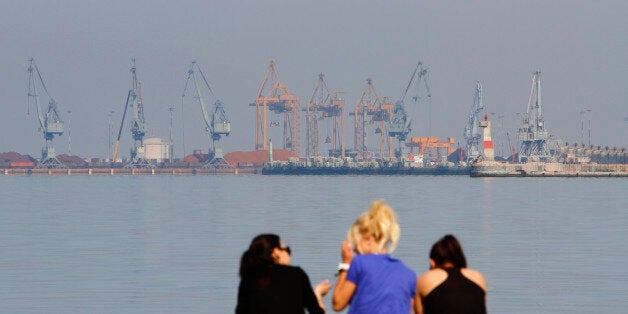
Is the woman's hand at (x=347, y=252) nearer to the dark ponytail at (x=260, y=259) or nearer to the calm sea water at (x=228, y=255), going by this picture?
the dark ponytail at (x=260, y=259)

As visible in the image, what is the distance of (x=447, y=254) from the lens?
813cm

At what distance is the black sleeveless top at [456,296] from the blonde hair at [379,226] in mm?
408

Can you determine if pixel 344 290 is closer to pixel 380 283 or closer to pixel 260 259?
pixel 380 283

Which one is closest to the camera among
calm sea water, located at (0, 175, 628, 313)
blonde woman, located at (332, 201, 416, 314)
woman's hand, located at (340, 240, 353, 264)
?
blonde woman, located at (332, 201, 416, 314)

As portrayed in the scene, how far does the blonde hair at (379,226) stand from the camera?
787 cm

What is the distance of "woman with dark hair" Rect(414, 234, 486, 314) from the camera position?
26.6 ft

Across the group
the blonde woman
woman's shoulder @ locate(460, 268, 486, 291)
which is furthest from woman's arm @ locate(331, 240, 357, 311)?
woman's shoulder @ locate(460, 268, 486, 291)

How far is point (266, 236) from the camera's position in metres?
8.11

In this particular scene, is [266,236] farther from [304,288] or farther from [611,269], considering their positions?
[611,269]

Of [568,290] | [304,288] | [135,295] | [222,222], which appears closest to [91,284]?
[135,295]

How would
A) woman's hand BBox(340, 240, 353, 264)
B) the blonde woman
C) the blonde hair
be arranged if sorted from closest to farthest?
the blonde hair, the blonde woman, woman's hand BBox(340, 240, 353, 264)

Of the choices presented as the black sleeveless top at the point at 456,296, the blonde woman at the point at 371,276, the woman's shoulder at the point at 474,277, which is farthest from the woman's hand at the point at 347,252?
the woman's shoulder at the point at 474,277

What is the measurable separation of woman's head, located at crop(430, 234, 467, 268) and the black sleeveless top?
54 millimetres

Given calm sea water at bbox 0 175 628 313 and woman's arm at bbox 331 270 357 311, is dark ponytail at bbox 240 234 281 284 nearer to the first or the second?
woman's arm at bbox 331 270 357 311
